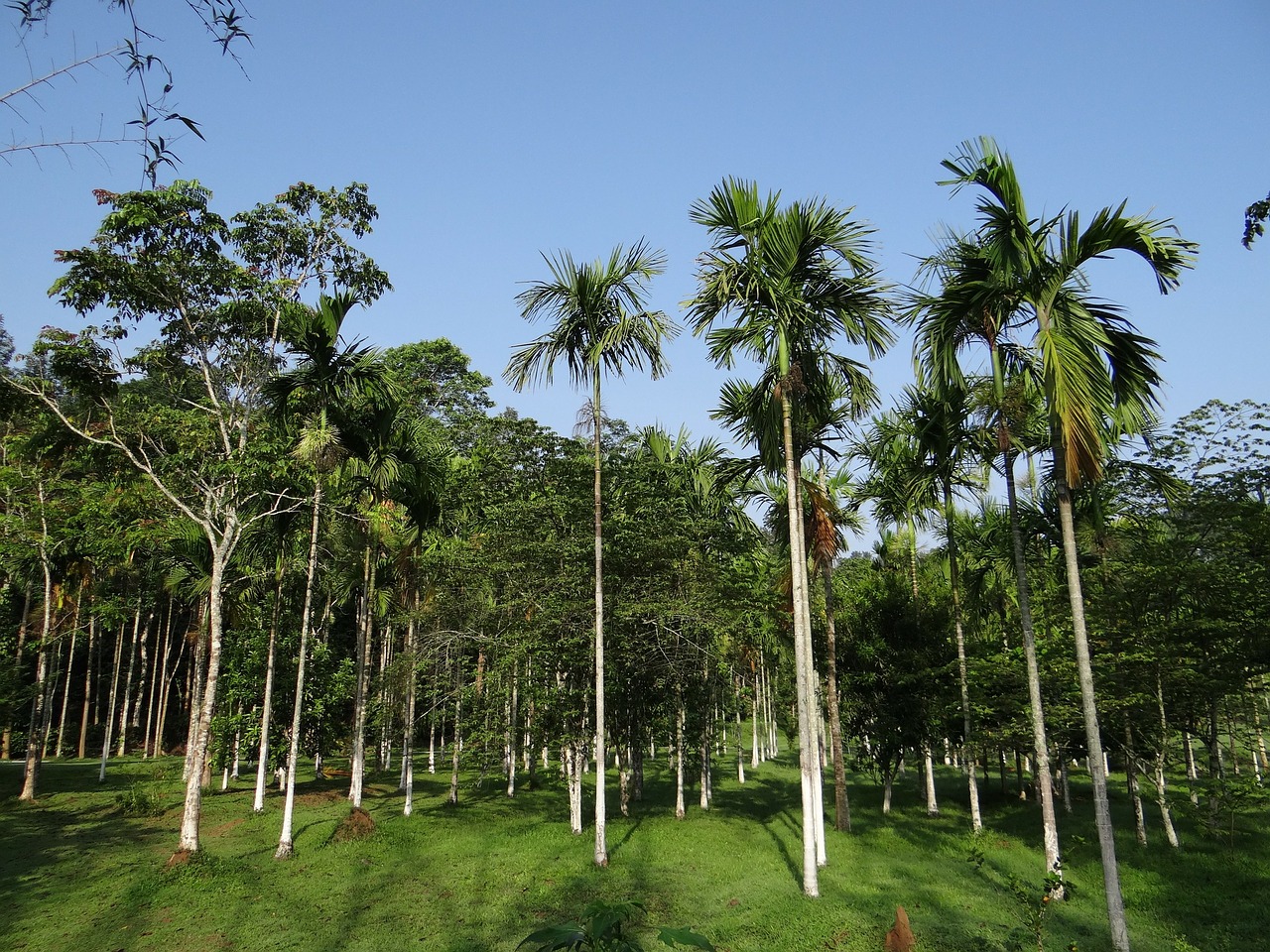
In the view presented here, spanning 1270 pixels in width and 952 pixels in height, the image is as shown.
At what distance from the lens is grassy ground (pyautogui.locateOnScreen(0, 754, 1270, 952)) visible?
12.8m

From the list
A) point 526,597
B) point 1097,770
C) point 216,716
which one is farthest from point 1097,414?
point 216,716

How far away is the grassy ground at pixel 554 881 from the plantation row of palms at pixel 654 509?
4.28 feet

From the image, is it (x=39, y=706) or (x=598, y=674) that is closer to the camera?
(x=598, y=674)

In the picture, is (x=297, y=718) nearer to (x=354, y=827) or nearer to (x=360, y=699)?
(x=354, y=827)

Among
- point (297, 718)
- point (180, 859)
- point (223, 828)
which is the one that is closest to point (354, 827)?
point (297, 718)

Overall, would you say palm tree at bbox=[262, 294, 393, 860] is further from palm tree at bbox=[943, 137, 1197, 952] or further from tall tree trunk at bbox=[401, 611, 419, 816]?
palm tree at bbox=[943, 137, 1197, 952]

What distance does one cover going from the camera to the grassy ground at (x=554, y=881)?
41.9 feet

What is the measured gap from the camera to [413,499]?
22.9m

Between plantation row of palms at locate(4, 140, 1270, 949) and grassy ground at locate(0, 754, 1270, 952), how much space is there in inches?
51.4

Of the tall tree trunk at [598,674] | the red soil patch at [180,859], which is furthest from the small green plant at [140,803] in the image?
the tall tree trunk at [598,674]

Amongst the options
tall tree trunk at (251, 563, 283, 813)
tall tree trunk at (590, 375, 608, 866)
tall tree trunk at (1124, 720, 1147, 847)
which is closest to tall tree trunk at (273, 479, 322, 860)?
tall tree trunk at (251, 563, 283, 813)

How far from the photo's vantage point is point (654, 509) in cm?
2166

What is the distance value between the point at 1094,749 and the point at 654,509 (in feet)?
41.7

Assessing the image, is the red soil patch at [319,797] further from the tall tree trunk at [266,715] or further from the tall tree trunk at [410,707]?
the tall tree trunk at [410,707]
